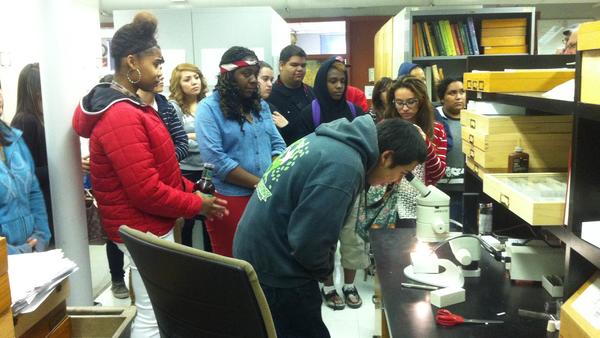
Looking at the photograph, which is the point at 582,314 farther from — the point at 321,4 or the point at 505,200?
the point at 321,4

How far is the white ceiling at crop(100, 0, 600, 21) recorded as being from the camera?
6.65 metres

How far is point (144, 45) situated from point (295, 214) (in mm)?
948

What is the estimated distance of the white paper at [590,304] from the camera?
1.01 meters

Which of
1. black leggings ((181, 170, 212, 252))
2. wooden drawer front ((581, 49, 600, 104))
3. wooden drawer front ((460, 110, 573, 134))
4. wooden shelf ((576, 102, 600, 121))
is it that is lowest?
black leggings ((181, 170, 212, 252))

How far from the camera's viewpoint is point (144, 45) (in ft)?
6.31

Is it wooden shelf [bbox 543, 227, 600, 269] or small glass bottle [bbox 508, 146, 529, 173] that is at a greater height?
small glass bottle [bbox 508, 146, 529, 173]

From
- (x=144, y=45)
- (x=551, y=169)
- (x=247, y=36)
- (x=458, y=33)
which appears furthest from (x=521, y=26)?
(x=144, y=45)

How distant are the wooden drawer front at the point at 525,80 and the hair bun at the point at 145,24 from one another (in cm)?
123

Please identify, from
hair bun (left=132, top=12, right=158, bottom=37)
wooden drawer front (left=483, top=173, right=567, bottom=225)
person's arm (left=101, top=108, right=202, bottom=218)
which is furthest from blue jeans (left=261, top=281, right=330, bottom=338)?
hair bun (left=132, top=12, right=158, bottom=37)

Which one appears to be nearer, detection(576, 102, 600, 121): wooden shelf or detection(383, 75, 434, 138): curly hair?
detection(576, 102, 600, 121): wooden shelf

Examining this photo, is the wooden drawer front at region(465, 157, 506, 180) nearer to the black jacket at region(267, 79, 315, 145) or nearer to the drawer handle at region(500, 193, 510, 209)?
the drawer handle at region(500, 193, 510, 209)

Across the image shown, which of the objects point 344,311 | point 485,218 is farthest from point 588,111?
point 344,311

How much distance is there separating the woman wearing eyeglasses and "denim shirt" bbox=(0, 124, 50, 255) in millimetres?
1740

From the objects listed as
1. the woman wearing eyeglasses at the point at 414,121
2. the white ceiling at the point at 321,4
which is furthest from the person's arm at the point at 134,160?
the white ceiling at the point at 321,4
